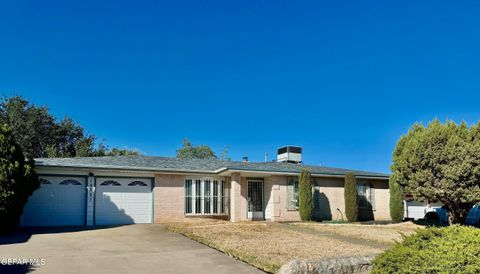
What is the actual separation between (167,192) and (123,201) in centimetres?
202

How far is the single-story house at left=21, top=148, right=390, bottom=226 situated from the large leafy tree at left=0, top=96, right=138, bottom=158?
18947 millimetres

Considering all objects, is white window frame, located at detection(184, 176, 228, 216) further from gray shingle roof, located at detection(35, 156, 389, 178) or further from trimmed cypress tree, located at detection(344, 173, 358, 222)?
trimmed cypress tree, located at detection(344, 173, 358, 222)

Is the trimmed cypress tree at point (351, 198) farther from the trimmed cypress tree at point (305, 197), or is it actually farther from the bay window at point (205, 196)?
the bay window at point (205, 196)

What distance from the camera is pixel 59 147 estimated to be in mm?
38719

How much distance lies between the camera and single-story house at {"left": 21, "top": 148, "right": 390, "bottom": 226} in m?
17.6

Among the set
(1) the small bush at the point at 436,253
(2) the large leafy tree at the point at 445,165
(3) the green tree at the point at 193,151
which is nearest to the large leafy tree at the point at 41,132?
(3) the green tree at the point at 193,151

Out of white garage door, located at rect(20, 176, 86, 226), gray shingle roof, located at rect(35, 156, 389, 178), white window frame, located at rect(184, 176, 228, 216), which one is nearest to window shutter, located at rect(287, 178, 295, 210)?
gray shingle roof, located at rect(35, 156, 389, 178)

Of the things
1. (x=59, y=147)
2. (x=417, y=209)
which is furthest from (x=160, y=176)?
(x=59, y=147)

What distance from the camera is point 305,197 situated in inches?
816

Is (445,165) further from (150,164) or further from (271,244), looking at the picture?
(150,164)

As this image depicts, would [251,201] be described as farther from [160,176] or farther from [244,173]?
[160,176]

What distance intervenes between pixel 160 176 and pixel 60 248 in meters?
8.63

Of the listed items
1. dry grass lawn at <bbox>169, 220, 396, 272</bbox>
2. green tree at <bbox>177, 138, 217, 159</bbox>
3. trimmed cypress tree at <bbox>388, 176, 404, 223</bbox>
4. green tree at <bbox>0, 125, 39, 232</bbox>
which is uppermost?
green tree at <bbox>177, 138, 217, 159</bbox>

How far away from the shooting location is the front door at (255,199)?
21344mm
